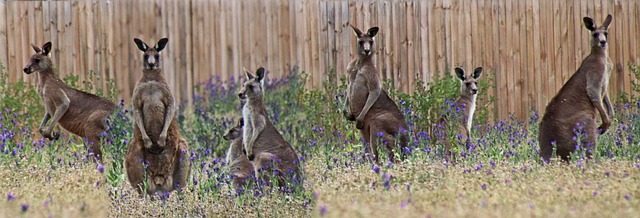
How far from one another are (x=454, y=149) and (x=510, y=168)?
5.03ft

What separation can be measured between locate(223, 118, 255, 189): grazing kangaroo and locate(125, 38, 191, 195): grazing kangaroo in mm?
435

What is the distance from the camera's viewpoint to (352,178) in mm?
8336

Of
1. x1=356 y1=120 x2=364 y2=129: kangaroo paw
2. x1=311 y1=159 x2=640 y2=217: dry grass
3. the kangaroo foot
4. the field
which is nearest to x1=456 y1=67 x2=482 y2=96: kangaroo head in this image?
the field

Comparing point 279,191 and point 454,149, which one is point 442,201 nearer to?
point 279,191

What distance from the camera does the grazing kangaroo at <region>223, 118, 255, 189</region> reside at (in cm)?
880

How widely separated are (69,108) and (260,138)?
2586 mm

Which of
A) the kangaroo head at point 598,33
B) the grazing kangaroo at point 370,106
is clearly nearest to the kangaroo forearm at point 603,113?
the kangaroo head at point 598,33

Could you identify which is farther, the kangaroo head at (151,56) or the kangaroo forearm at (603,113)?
the kangaroo forearm at (603,113)

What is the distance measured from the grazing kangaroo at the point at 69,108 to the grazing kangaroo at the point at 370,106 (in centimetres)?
250

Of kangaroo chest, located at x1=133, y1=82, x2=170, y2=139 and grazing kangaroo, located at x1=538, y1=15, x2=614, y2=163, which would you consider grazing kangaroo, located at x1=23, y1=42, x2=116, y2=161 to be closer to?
kangaroo chest, located at x1=133, y1=82, x2=170, y2=139

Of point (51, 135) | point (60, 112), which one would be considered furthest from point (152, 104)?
point (51, 135)

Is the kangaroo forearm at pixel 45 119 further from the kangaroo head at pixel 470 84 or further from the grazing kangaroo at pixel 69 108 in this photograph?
the kangaroo head at pixel 470 84

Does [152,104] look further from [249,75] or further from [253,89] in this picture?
[249,75]

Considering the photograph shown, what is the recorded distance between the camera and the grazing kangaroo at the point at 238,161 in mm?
8805
